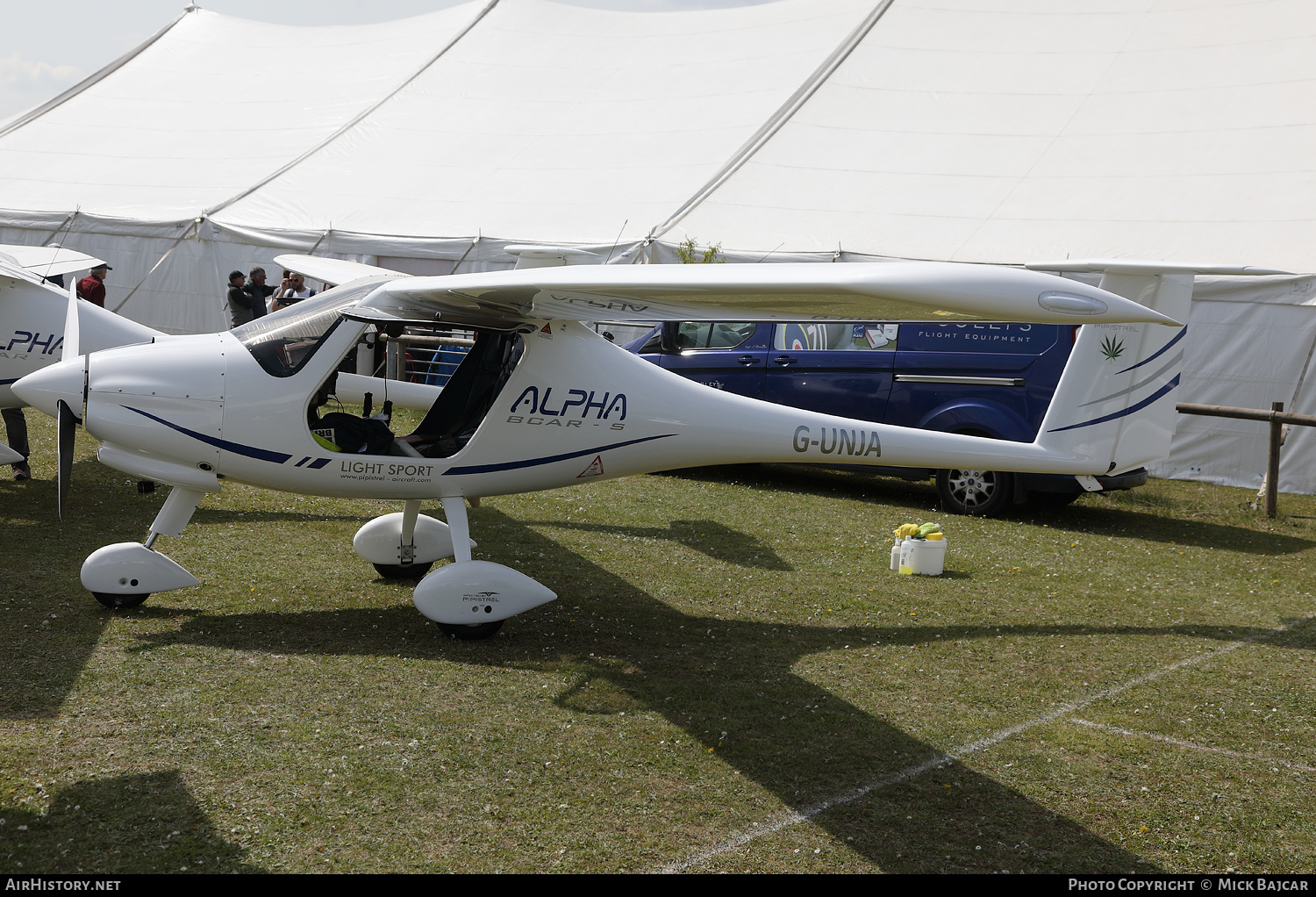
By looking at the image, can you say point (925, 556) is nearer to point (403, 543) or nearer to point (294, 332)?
point (403, 543)

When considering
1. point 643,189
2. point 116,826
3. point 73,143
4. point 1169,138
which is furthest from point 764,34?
point 116,826

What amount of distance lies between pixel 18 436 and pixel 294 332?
521 centimetres

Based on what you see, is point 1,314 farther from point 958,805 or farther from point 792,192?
point 792,192

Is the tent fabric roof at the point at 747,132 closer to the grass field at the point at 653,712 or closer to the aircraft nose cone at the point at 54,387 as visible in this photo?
the grass field at the point at 653,712

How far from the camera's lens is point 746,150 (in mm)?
17797

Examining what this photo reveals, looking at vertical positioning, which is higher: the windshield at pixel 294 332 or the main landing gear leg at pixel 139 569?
the windshield at pixel 294 332

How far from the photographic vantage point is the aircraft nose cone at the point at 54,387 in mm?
5883

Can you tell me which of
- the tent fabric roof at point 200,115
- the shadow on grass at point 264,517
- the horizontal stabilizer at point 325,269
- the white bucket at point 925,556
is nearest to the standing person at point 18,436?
the shadow on grass at point 264,517

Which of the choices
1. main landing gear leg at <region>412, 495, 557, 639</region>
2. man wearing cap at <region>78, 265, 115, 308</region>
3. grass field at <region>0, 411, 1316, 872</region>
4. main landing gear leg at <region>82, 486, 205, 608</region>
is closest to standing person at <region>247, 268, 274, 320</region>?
man wearing cap at <region>78, 265, 115, 308</region>

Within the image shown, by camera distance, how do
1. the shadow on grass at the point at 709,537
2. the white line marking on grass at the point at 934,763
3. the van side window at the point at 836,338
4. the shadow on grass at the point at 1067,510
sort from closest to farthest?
the white line marking on grass at the point at 934,763 < the shadow on grass at the point at 709,537 < the shadow on grass at the point at 1067,510 < the van side window at the point at 836,338

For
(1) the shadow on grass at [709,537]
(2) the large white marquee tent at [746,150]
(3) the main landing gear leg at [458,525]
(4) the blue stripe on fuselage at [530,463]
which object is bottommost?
(1) the shadow on grass at [709,537]

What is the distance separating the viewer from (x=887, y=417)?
1141 cm

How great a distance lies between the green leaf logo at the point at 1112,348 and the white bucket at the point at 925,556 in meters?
1.87

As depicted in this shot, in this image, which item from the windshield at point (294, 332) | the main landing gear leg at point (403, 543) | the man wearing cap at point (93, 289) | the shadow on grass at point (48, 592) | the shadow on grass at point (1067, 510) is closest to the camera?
the shadow on grass at point (48, 592)
